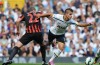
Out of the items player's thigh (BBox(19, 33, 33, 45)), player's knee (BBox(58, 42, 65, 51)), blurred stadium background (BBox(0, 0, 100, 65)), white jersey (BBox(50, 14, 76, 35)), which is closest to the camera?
player's knee (BBox(58, 42, 65, 51))

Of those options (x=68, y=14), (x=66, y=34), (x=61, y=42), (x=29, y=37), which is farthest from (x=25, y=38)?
(x=66, y=34)

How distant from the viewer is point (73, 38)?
19469 millimetres

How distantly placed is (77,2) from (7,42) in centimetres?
421

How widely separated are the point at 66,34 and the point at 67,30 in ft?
0.73

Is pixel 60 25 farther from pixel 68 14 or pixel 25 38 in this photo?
pixel 25 38

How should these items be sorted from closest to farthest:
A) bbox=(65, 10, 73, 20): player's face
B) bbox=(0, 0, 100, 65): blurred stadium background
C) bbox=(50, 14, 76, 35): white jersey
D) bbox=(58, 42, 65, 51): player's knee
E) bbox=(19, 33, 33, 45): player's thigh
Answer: bbox=(65, 10, 73, 20): player's face → bbox=(58, 42, 65, 51): player's knee → bbox=(50, 14, 76, 35): white jersey → bbox=(19, 33, 33, 45): player's thigh → bbox=(0, 0, 100, 65): blurred stadium background

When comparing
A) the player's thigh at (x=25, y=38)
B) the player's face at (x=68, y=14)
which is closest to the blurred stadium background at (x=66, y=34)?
the player's thigh at (x=25, y=38)

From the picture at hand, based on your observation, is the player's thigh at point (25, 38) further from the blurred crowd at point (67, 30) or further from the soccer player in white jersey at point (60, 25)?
the blurred crowd at point (67, 30)

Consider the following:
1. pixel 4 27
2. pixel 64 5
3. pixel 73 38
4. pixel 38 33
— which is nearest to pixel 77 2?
pixel 64 5

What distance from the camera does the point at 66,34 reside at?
19.6 meters

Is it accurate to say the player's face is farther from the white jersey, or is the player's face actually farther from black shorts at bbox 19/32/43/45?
black shorts at bbox 19/32/43/45

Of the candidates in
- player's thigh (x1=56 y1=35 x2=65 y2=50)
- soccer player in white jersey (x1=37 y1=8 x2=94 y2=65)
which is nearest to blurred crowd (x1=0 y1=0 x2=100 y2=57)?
soccer player in white jersey (x1=37 y1=8 x2=94 y2=65)

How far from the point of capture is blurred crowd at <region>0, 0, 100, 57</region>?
18703 millimetres

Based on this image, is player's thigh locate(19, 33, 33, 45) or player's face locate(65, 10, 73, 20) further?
player's thigh locate(19, 33, 33, 45)
